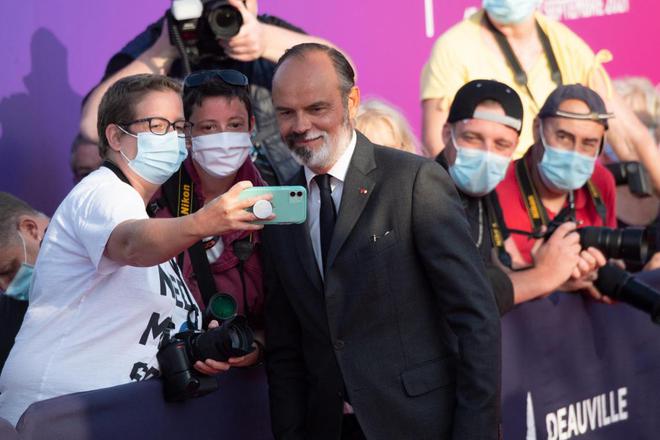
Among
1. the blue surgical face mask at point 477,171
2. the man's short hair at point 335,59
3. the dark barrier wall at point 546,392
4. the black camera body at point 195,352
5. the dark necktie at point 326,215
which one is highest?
the man's short hair at point 335,59

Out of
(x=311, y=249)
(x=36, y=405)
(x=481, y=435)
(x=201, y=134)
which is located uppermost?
(x=201, y=134)

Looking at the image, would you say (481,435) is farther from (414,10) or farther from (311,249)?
(414,10)

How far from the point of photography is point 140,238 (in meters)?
2.78

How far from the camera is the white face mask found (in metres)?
3.85

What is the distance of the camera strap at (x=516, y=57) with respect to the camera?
19.7 ft

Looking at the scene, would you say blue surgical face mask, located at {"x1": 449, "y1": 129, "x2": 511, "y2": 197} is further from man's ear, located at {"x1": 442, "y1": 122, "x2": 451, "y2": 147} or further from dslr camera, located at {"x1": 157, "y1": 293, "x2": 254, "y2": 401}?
dslr camera, located at {"x1": 157, "y1": 293, "x2": 254, "y2": 401}

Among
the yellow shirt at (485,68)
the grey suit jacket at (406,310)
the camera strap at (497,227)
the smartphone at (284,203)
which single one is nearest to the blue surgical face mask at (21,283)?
the grey suit jacket at (406,310)

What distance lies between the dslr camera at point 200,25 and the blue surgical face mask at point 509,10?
6.18 feet

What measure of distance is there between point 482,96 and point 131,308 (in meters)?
2.05

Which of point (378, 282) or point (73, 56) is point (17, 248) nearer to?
point (378, 282)

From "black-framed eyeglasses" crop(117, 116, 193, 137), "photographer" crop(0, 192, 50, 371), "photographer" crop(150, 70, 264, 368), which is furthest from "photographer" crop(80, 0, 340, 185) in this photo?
"black-framed eyeglasses" crop(117, 116, 193, 137)

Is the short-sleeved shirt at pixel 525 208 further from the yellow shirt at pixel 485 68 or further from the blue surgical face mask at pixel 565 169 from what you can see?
the yellow shirt at pixel 485 68

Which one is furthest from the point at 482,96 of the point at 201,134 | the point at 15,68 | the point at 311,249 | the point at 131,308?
the point at 15,68

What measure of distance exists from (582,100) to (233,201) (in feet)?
9.03
